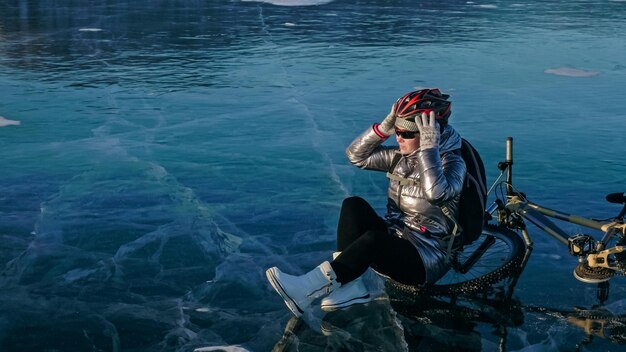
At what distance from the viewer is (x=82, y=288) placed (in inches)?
267

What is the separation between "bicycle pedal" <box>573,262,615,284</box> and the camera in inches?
255

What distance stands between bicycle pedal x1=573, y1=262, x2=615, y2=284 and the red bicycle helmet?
5.00 ft

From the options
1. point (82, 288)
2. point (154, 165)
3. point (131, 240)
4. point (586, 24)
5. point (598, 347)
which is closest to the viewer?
point (598, 347)

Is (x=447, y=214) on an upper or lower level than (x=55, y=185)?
upper

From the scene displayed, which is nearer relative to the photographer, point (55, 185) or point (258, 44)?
point (55, 185)

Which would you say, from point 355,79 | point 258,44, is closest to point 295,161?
point 355,79

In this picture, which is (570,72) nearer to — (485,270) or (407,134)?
(485,270)

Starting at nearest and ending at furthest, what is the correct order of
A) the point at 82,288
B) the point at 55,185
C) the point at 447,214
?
1. the point at 447,214
2. the point at 82,288
3. the point at 55,185

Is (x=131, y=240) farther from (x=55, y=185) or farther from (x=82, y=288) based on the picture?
(x=55, y=185)

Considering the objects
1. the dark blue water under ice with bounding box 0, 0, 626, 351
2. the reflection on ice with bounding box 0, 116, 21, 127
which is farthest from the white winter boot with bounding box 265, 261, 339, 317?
the reflection on ice with bounding box 0, 116, 21, 127

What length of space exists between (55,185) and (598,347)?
5.89 meters

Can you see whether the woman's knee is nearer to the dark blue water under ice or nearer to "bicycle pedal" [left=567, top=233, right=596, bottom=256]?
the dark blue water under ice

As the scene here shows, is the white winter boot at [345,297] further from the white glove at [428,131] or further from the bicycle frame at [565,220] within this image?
the bicycle frame at [565,220]

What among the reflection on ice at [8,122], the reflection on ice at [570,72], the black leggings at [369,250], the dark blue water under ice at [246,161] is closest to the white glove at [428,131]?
the black leggings at [369,250]
